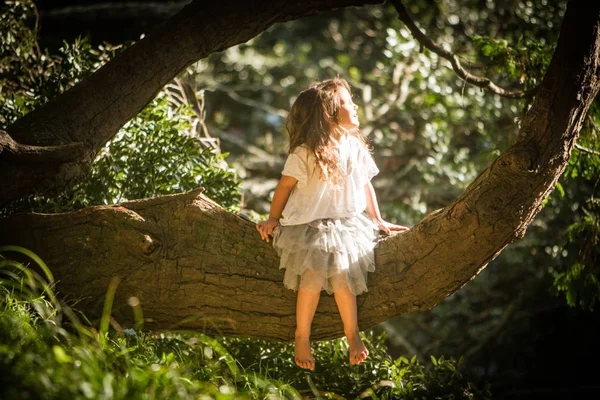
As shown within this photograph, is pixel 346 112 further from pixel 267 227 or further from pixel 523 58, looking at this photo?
pixel 523 58

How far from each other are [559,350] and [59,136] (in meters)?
5.88

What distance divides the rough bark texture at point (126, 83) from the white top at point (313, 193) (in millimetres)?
1042

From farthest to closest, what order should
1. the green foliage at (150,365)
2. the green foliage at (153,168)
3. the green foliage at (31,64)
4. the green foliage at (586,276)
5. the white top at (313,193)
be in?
1. the green foliage at (31,64)
2. the green foliage at (153,168)
3. the green foliage at (586,276)
4. the white top at (313,193)
5. the green foliage at (150,365)

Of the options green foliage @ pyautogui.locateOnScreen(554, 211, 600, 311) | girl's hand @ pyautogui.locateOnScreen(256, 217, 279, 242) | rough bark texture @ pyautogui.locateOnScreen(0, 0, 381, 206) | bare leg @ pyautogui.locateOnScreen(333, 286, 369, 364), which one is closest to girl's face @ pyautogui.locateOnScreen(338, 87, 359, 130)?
girl's hand @ pyautogui.locateOnScreen(256, 217, 279, 242)

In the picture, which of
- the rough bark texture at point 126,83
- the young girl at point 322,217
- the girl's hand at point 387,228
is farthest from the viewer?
the girl's hand at point 387,228

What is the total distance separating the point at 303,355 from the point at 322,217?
816 mm

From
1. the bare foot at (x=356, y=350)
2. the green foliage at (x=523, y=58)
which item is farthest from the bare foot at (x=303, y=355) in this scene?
the green foliage at (x=523, y=58)

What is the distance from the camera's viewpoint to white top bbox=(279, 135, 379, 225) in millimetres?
3824

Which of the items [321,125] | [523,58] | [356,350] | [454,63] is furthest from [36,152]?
[523,58]

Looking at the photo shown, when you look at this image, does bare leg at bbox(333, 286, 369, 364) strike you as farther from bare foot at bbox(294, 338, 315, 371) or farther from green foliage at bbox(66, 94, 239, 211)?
green foliage at bbox(66, 94, 239, 211)

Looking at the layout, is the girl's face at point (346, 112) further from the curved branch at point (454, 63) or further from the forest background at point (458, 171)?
the forest background at point (458, 171)

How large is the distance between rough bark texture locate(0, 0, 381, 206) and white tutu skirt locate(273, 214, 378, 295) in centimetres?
130

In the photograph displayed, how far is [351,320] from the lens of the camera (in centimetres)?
378

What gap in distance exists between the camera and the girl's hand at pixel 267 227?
383cm
